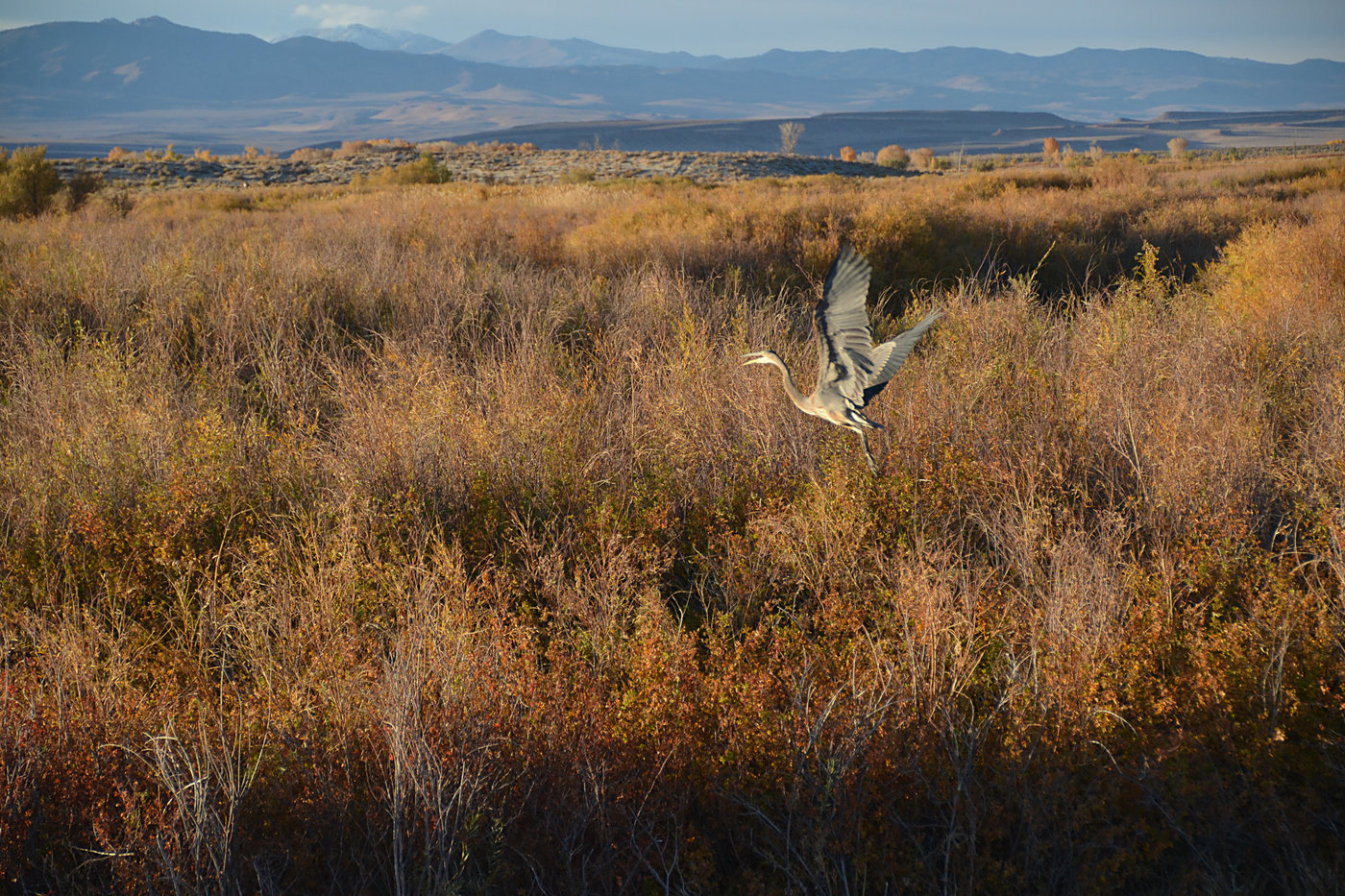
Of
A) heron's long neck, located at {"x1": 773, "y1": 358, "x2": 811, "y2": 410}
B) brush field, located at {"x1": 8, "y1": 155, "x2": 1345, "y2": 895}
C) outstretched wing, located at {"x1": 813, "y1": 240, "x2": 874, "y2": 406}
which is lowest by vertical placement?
brush field, located at {"x1": 8, "y1": 155, "x2": 1345, "y2": 895}

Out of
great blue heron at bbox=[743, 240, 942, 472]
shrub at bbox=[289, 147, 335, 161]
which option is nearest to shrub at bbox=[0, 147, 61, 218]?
shrub at bbox=[289, 147, 335, 161]

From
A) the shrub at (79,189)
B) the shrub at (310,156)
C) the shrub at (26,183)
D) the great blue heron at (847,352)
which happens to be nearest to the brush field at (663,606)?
the great blue heron at (847,352)

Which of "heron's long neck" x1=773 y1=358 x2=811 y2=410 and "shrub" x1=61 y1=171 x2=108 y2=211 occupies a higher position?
"shrub" x1=61 y1=171 x2=108 y2=211

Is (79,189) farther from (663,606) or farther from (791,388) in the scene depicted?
(791,388)

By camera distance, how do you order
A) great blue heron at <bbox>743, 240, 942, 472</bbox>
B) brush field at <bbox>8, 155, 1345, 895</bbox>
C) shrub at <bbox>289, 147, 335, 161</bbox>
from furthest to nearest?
shrub at <bbox>289, 147, 335, 161</bbox> < great blue heron at <bbox>743, 240, 942, 472</bbox> < brush field at <bbox>8, 155, 1345, 895</bbox>

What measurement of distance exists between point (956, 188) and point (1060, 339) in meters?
12.6

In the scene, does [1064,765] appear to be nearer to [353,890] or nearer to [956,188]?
[353,890]

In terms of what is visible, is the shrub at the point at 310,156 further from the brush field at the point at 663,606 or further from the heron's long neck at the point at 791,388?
the heron's long neck at the point at 791,388

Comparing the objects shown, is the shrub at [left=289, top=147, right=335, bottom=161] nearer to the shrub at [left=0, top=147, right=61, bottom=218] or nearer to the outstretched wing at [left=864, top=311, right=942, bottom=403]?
the shrub at [left=0, top=147, right=61, bottom=218]

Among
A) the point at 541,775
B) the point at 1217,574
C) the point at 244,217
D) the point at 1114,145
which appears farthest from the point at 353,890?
the point at 1114,145

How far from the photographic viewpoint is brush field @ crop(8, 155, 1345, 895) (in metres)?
2.22

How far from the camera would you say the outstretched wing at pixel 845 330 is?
279cm

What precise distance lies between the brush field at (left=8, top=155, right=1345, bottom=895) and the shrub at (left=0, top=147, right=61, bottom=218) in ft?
36.1

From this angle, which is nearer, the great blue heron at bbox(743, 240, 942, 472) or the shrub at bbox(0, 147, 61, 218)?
the great blue heron at bbox(743, 240, 942, 472)
